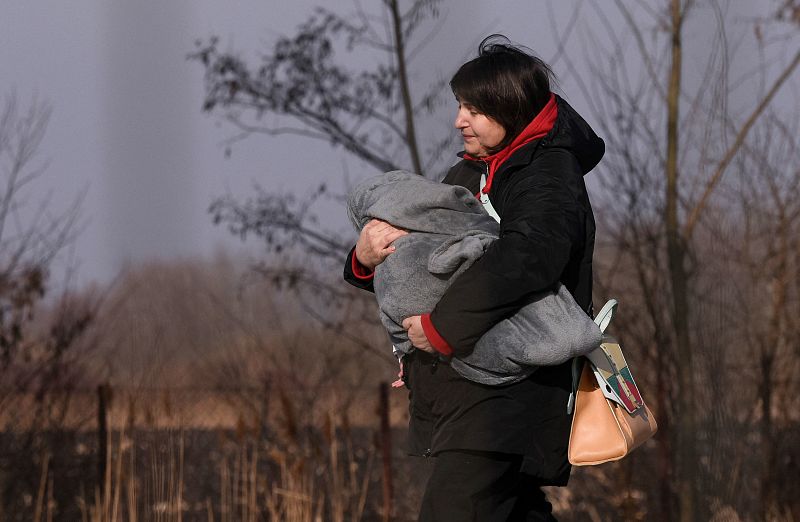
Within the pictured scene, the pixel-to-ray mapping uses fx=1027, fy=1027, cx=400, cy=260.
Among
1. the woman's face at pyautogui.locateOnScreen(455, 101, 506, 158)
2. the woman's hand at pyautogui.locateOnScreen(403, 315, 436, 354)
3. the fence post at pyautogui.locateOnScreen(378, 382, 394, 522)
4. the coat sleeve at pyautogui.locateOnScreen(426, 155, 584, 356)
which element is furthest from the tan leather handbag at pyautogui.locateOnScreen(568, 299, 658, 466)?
the fence post at pyautogui.locateOnScreen(378, 382, 394, 522)

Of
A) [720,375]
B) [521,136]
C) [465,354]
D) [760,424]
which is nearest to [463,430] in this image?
[465,354]

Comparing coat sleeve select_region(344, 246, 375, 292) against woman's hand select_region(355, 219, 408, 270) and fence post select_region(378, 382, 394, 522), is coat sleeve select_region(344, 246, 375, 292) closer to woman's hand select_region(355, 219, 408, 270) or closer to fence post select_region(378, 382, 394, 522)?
woman's hand select_region(355, 219, 408, 270)

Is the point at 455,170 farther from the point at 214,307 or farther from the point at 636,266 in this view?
the point at 214,307

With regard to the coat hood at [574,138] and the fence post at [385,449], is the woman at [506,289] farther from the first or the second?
the fence post at [385,449]

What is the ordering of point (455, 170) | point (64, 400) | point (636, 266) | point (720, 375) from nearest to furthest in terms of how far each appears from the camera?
point (455, 170) < point (720, 375) < point (636, 266) < point (64, 400)

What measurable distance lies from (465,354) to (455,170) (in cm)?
50

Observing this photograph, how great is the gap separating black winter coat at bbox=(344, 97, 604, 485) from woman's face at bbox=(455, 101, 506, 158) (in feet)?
0.23

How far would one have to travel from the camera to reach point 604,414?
1961 mm

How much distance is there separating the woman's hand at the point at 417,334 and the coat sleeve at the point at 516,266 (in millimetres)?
23

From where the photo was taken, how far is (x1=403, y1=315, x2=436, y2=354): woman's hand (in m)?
1.92

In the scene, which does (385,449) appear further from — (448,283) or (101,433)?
(448,283)

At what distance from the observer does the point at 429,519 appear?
6.46 feet

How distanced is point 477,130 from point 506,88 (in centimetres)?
10

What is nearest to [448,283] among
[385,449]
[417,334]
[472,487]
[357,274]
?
[417,334]
